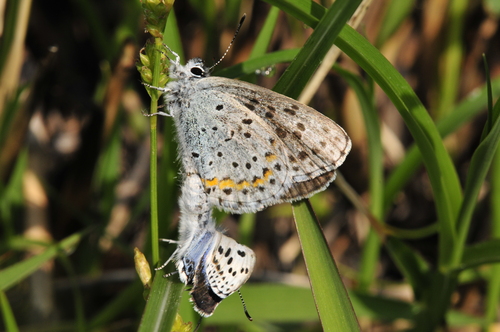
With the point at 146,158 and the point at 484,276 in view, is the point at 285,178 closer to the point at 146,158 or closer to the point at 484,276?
the point at 484,276

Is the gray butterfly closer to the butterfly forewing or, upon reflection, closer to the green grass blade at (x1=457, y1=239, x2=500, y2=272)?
the butterfly forewing

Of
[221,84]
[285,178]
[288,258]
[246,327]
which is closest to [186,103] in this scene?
[221,84]

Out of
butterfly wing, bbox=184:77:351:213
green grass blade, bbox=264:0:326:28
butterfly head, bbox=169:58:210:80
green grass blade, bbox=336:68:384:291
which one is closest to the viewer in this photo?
green grass blade, bbox=264:0:326:28

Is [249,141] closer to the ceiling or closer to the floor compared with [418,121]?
closer to the floor

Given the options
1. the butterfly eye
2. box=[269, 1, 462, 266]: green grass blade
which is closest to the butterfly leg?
the butterfly eye

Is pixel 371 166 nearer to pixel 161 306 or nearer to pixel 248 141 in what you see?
pixel 248 141

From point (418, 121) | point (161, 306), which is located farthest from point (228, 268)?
point (418, 121)

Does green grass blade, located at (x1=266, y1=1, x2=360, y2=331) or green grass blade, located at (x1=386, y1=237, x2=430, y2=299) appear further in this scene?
green grass blade, located at (x1=386, y1=237, x2=430, y2=299)

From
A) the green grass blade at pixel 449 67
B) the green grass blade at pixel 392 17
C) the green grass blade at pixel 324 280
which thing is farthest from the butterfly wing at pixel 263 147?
the green grass blade at pixel 449 67
